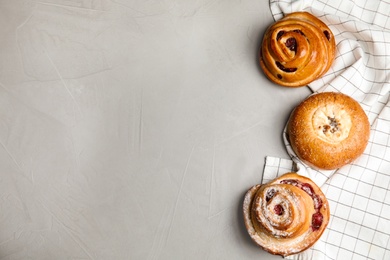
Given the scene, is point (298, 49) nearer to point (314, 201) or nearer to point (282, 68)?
point (282, 68)

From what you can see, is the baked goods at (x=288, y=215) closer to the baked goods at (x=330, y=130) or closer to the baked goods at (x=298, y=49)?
the baked goods at (x=330, y=130)

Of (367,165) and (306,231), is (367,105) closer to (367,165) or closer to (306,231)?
(367,165)

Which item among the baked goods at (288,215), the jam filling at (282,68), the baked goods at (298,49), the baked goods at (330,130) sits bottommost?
the baked goods at (288,215)

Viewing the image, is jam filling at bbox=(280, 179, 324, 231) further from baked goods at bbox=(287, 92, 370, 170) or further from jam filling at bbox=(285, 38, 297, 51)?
jam filling at bbox=(285, 38, 297, 51)

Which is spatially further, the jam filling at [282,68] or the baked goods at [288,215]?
the jam filling at [282,68]

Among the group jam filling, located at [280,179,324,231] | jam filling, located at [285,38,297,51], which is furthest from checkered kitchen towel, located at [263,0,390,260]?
jam filling, located at [285,38,297,51]

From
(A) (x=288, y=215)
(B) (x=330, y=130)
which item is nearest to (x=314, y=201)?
(A) (x=288, y=215)

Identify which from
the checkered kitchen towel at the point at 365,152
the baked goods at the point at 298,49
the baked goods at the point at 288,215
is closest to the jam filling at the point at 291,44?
the baked goods at the point at 298,49
